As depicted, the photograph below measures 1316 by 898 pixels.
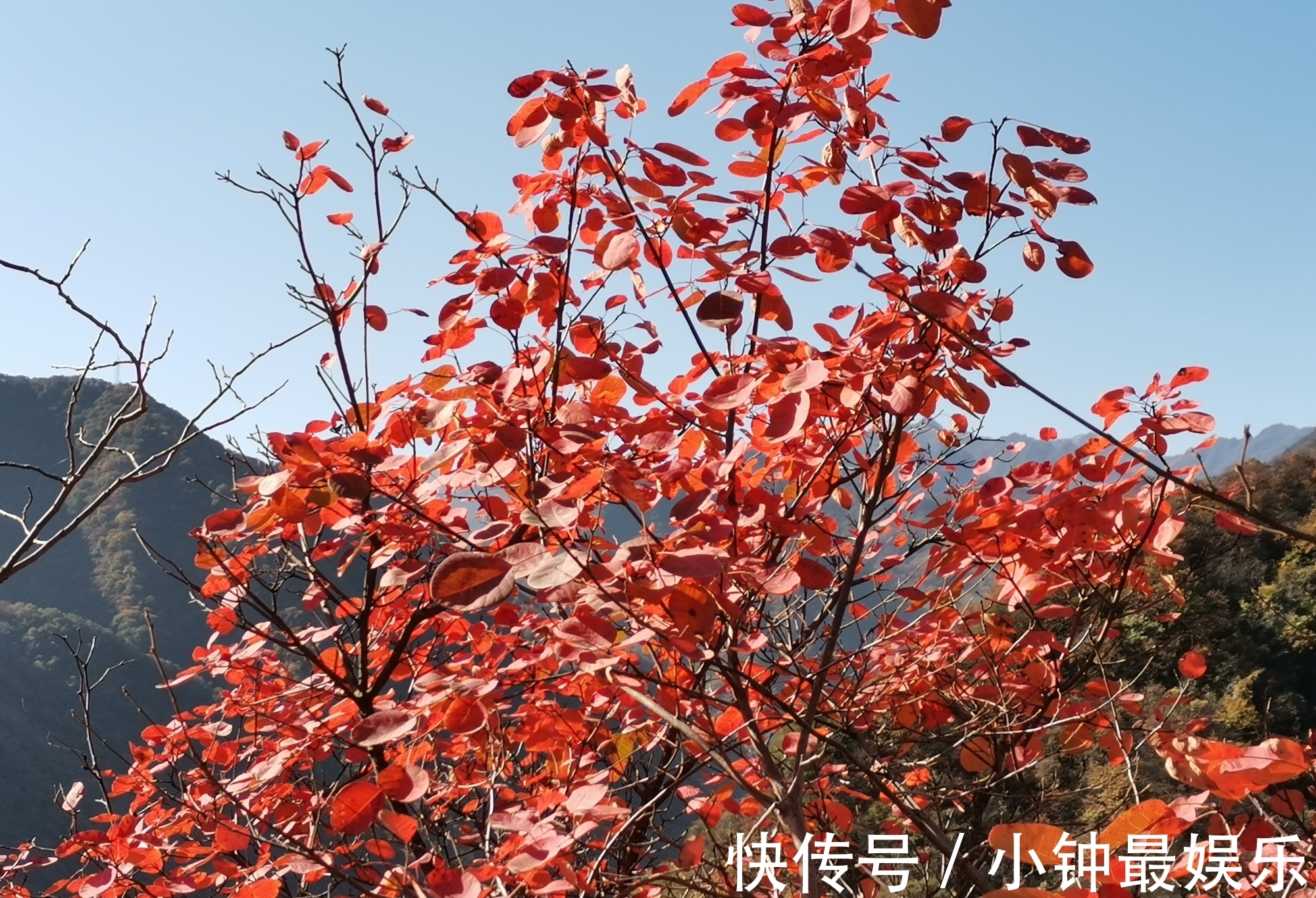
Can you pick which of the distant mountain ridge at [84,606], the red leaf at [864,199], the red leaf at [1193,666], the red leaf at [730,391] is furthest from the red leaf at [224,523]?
the distant mountain ridge at [84,606]

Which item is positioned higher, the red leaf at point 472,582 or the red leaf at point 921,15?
the red leaf at point 921,15

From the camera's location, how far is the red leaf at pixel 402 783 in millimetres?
1395

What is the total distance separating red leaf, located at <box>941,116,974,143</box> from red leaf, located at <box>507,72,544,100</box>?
726 mm

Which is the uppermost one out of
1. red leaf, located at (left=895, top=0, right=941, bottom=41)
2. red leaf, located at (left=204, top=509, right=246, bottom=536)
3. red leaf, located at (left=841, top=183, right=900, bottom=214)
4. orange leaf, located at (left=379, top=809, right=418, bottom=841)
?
red leaf, located at (left=895, top=0, right=941, bottom=41)

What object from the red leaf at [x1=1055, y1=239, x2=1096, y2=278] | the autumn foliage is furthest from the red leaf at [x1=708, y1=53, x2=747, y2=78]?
the red leaf at [x1=1055, y1=239, x2=1096, y2=278]

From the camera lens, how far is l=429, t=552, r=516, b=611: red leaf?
1052 mm

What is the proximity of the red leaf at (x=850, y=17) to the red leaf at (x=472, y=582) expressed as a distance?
0.98m

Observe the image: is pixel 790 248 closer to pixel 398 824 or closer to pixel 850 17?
pixel 850 17

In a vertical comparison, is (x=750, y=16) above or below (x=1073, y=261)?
above

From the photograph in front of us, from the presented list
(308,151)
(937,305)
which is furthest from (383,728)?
(308,151)

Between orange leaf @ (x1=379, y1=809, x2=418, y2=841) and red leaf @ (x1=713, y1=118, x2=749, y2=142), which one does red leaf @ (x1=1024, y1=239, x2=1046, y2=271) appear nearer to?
red leaf @ (x1=713, y1=118, x2=749, y2=142)

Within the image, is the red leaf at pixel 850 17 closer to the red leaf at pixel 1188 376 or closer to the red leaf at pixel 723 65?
the red leaf at pixel 723 65

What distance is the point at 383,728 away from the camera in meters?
1.27

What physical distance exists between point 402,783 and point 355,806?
4.0 inches
